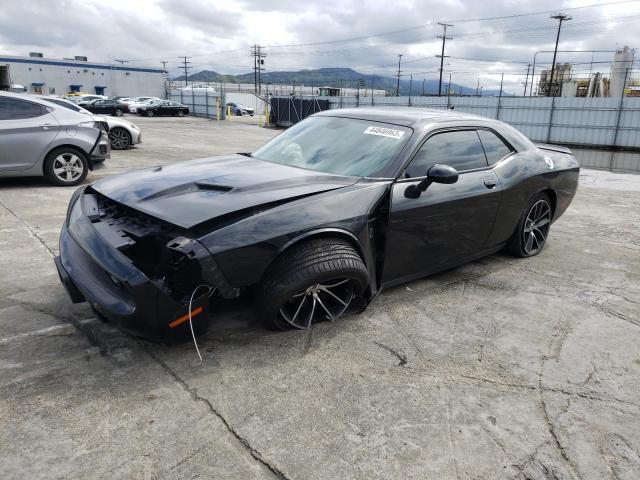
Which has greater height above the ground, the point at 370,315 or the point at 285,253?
the point at 285,253

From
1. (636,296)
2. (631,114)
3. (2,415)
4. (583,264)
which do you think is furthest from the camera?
(631,114)

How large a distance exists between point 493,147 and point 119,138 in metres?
11.0

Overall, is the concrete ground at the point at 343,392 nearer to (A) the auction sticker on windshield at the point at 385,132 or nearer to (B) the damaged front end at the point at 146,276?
(B) the damaged front end at the point at 146,276

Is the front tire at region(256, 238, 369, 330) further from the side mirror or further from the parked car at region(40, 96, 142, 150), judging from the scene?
the parked car at region(40, 96, 142, 150)

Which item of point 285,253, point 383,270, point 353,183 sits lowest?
point 383,270

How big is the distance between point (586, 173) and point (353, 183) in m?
10.8

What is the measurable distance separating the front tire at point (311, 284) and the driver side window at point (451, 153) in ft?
2.92

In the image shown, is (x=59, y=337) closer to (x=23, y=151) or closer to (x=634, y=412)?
(x=634, y=412)

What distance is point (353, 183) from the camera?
132 inches

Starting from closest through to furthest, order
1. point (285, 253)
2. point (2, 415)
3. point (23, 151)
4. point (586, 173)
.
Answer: point (2, 415) → point (285, 253) → point (23, 151) → point (586, 173)

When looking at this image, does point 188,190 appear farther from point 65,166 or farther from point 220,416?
point 65,166

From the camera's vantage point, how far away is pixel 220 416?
94.3 inches

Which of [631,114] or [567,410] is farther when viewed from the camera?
[631,114]

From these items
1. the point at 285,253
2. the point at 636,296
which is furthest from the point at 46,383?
the point at 636,296
